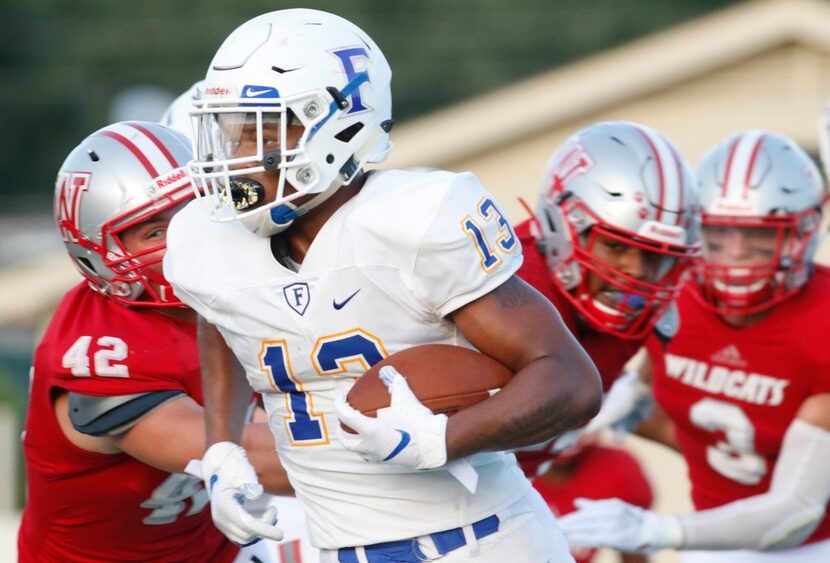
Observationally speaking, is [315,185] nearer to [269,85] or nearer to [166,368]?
[269,85]

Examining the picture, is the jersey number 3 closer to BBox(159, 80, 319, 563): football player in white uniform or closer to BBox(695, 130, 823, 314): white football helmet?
BBox(695, 130, 823, 314): white football helmet

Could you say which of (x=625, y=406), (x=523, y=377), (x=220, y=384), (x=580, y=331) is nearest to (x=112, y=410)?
(x=220, y=384)

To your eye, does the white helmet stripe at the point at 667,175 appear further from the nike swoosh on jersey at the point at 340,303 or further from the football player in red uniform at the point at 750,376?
the nike swoosh on jersey at the point at 340,303

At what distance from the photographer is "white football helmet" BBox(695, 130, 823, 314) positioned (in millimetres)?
4820

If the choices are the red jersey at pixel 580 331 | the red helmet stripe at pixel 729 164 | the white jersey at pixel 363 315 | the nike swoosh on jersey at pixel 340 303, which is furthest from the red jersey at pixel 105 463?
the red helmet stripe at pixel 729 164

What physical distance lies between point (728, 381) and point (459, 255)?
219 cm

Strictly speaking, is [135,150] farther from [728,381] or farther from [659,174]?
Answer: [728,381]

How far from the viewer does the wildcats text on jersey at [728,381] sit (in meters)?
4.78

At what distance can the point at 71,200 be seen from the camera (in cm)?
409

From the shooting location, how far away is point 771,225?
486 cm

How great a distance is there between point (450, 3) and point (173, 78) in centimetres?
636

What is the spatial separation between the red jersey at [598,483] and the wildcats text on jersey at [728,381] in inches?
50.3

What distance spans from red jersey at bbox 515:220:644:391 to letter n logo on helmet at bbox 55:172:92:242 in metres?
1.32

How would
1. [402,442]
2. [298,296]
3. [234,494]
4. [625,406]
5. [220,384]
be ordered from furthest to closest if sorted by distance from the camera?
1. [625,406]
2. [220,384]
3. [234,494]
4. [298,296]
5. [402,442]
